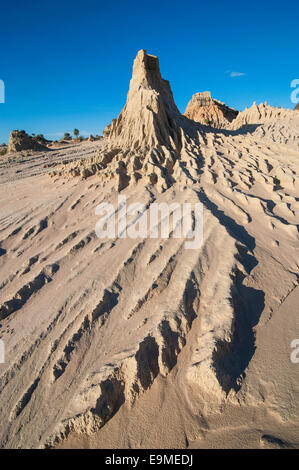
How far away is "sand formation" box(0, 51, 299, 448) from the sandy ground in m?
0.03

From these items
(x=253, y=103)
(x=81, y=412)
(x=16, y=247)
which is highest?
(x=253, y=103)

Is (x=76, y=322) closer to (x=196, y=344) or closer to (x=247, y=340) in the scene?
(x=196, y=344)

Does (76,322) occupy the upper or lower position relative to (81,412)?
upper

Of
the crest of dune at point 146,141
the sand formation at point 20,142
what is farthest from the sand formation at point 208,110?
the crest of dune at point 146,141

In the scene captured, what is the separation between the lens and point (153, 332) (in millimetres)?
4461

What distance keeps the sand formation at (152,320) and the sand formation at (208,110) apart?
5058cm

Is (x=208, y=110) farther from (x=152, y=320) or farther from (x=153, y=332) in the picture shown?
(x=153, y=332)

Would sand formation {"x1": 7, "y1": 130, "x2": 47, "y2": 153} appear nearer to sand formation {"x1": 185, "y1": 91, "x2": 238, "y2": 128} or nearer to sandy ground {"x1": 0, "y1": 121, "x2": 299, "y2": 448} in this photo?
sandy ground {"x1": 0, "y1": 121, "x2": 299, "y2": 448}

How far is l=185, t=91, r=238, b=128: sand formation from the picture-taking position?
174 feet

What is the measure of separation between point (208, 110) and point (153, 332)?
6195 centimetres

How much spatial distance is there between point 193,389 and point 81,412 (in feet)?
6.12

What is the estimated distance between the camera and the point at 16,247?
25.8 feet

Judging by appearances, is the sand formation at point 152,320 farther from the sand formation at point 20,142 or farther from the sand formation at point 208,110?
the sand formation at point 208,110
